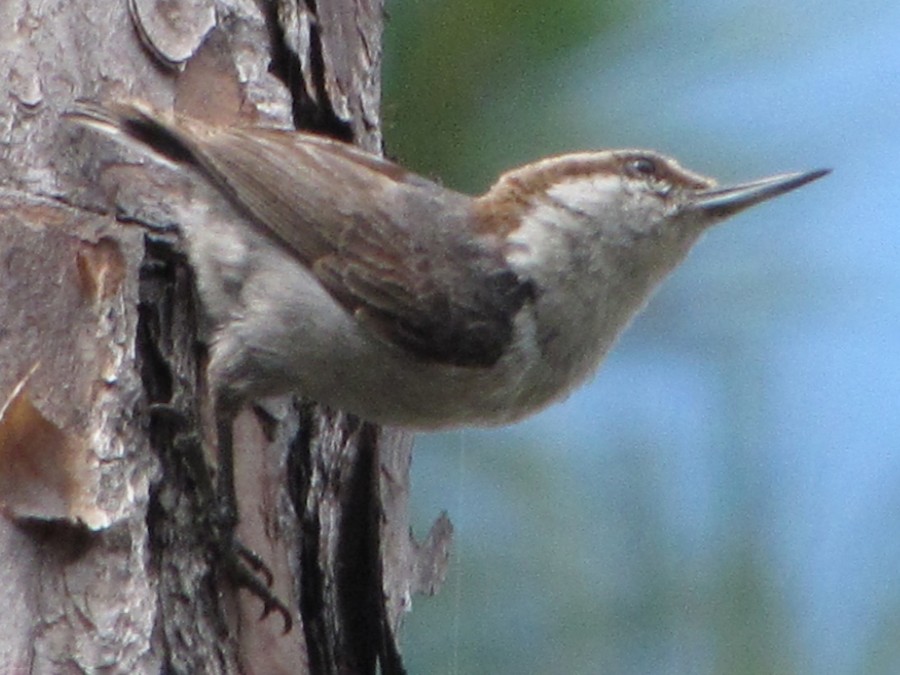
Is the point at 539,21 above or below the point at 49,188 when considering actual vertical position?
above

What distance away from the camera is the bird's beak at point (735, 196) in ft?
8.86

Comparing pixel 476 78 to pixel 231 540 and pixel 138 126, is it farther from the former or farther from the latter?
pixel 231 540

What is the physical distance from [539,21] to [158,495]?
138cm

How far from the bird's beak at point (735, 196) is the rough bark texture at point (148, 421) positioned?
79cm

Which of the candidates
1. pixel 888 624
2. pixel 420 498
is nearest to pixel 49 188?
pixel 420 498

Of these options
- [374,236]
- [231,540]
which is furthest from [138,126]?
[231,540]

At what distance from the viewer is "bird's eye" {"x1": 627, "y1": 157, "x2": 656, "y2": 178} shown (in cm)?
289

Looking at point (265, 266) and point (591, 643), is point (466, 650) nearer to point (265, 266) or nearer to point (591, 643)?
point (591, 643)

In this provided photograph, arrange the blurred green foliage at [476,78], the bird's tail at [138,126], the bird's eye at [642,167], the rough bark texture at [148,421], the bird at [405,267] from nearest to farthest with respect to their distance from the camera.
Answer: the rough bark texture at [148,421] → the bird's tail at [138,126] → the bird at [405,267] → the bird's eye at [642,167] → the blurred green foliage at [476,78]

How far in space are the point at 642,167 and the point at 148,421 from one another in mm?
1094

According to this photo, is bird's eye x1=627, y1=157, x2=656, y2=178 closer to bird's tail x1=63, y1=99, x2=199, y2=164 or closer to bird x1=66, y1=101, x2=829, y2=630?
bird x1=66, y1=101, x2=829, y2=630

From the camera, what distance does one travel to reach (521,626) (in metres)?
3.32

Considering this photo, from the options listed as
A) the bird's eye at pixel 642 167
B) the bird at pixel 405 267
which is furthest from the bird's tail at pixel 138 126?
the bird's eye at pixel 642 167

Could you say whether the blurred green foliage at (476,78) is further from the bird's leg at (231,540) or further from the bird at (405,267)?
the bird's leg at (231,540)
